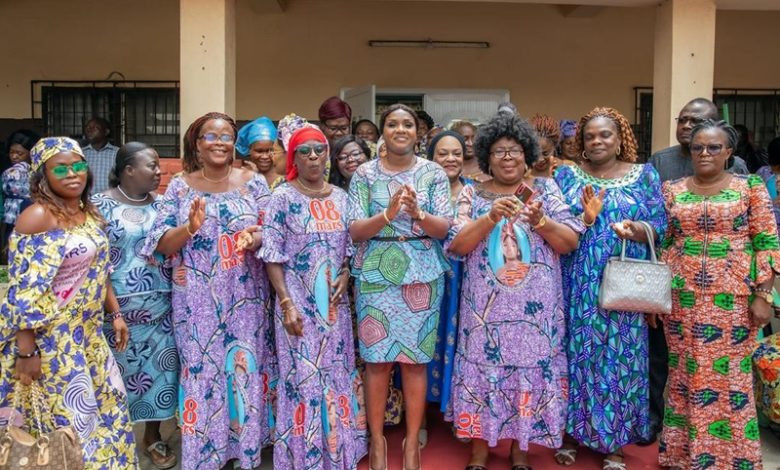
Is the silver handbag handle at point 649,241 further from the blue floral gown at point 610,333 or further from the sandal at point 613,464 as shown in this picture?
the sandal at point 613,464

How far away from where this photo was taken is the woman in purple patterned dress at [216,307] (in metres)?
3.30

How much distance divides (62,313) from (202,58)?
3459 mm

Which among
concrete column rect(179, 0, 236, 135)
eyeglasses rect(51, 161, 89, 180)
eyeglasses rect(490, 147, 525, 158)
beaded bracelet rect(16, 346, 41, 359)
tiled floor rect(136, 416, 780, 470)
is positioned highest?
concrete column rect(179, 0, 236, 135)

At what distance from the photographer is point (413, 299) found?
339cm

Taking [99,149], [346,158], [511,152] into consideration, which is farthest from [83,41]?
[511,152]

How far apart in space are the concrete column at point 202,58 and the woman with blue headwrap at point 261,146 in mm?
1780

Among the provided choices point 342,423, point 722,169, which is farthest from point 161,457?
point 722,169

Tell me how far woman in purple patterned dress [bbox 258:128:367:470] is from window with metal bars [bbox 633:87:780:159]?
6986 millimetres

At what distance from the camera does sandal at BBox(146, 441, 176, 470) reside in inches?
146

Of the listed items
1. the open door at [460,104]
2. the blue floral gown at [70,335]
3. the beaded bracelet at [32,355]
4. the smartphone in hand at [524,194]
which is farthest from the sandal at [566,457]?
the open door at [460,104]

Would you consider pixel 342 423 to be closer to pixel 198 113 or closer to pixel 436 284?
pixel 436 284

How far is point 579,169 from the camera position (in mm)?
3623

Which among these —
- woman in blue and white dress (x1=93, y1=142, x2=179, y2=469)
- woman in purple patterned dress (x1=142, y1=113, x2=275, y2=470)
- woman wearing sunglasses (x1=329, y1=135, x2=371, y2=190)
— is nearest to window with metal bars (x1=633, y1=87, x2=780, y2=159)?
woman wearing sunglasses (x1=329, y1=135, x2=371, y2=190)

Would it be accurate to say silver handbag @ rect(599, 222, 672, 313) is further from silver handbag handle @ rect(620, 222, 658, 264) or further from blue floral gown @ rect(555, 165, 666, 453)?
blue floral gown @ rect(555, 165, 666, 453)
